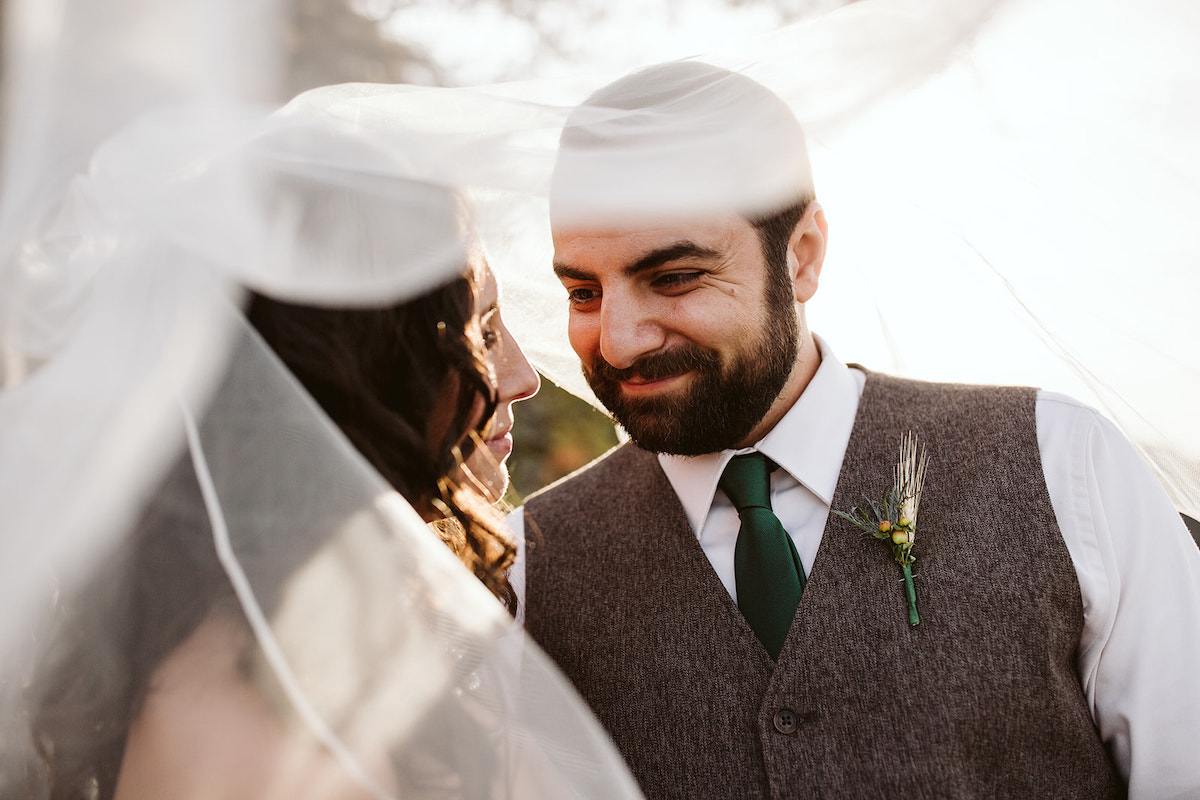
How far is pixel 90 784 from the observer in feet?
3.79

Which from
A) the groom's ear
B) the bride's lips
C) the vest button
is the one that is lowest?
the vest button

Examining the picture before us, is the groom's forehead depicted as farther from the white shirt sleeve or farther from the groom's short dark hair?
the white shirt sleeve

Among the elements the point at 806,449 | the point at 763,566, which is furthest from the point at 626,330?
the point at 763,566

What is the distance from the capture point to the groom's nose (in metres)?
1.96

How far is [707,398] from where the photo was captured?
1975mm

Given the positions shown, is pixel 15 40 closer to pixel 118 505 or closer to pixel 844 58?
pixel 118 505

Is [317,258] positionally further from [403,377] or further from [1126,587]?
[1126,587]

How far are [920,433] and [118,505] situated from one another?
1.62 metres

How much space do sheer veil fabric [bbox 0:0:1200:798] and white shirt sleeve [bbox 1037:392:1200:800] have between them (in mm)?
366

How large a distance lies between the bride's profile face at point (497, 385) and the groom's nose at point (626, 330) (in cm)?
24

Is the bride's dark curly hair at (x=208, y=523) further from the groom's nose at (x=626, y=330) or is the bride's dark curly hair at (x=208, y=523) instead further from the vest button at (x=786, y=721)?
the vest button at (x=786, y=721)

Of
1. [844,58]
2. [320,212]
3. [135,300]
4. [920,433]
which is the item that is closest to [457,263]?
[320,212]

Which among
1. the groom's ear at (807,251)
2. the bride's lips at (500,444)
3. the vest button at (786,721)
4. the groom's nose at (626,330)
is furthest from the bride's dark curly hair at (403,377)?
the groom's ear at (807,251)

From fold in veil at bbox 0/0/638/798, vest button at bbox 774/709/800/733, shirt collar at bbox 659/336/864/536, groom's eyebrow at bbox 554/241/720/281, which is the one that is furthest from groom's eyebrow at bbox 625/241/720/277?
vest button at bbox 774/709/800/733
